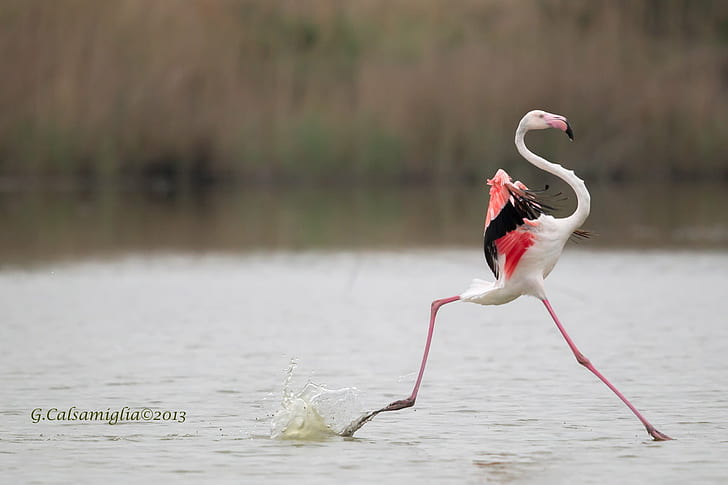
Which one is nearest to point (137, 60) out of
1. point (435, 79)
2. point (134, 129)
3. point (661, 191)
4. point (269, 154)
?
point (134, 129)

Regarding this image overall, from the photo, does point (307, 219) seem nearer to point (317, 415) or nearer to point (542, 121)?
point (317, 415)

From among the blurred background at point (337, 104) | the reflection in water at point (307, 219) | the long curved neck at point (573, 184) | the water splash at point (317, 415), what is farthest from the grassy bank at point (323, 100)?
the water splash at point (317, 415)

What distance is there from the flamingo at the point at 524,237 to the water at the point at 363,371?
0.55 m

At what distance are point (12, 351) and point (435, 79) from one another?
20.1 metres

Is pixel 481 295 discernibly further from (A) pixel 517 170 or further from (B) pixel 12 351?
(A) pixel 517 170

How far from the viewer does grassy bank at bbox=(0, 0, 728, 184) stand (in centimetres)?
2950

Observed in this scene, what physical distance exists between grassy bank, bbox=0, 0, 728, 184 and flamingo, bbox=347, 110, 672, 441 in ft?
70.8

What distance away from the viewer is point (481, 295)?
7633 millimetres

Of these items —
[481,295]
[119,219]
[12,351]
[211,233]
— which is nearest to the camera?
[481,295]

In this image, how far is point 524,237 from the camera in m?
7.44

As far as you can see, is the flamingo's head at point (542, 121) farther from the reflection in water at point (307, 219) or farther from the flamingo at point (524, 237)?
the reflection in water at point (307, 219)

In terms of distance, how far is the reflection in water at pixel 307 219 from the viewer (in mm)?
19812

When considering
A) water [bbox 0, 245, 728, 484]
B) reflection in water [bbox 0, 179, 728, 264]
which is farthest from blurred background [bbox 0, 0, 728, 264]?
water [bbox 0, 245, 728, 484]

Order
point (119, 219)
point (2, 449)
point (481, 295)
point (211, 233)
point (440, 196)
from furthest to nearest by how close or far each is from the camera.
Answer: point (440, 196) < point (119, 219) < point (211, 233) < point (481, 295) < point (2, 449)
